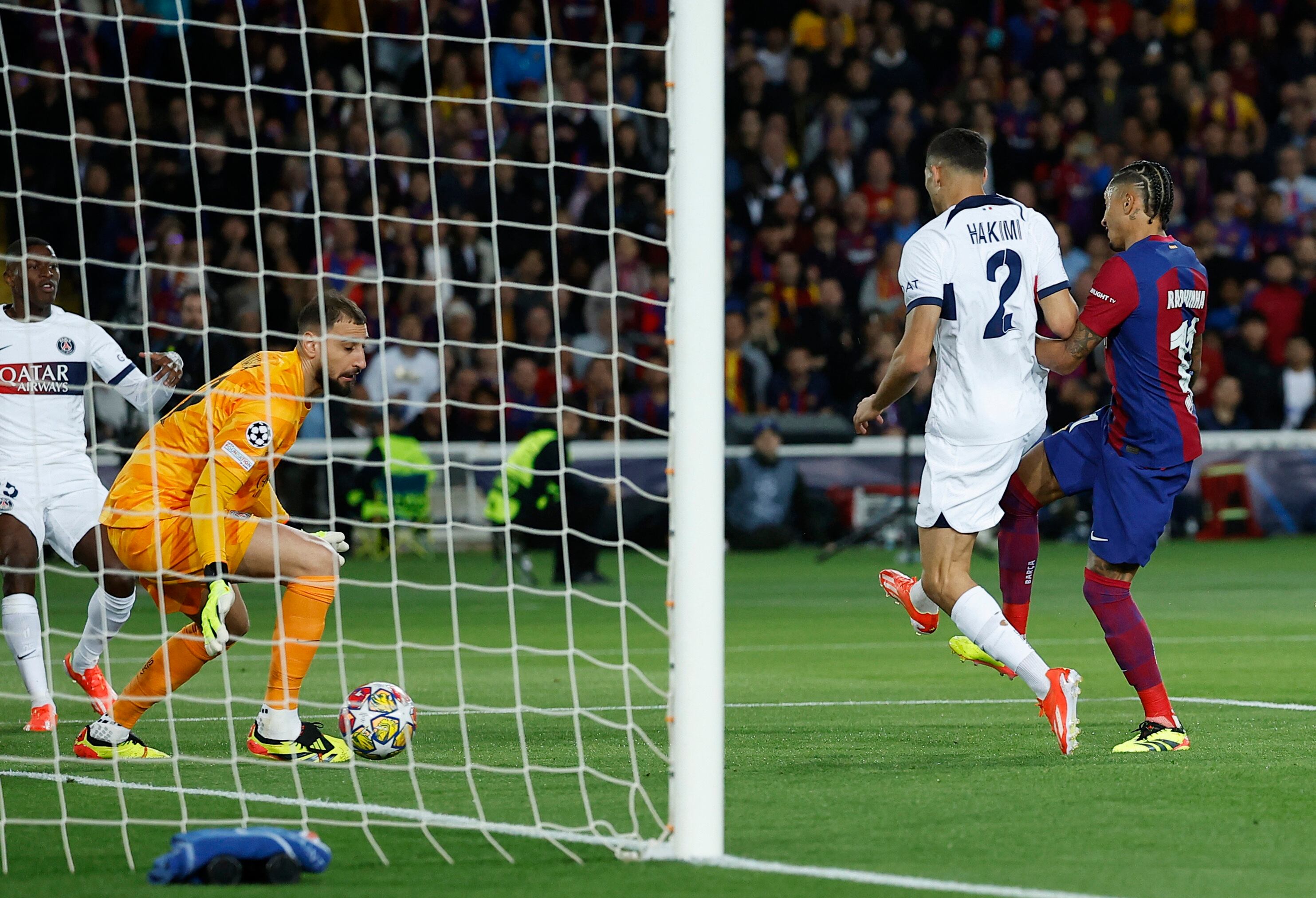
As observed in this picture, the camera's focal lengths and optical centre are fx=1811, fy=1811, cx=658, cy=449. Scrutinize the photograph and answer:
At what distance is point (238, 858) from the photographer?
429cm

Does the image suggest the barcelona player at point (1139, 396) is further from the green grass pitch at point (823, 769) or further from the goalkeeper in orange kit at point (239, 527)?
the goalkeeper in orange kit at point (239, 527)

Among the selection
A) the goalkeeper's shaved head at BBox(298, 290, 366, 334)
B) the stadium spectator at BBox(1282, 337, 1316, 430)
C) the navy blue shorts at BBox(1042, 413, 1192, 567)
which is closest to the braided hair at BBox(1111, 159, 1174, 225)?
the navy blue shorts at BBox(1042, 413, 1192, 567)

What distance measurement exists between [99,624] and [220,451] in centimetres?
155

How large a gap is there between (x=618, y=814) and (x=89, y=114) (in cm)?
1245

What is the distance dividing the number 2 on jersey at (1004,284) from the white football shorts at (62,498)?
376 centimetres

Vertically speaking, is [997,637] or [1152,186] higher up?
[1152,186]

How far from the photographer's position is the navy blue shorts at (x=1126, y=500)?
6.38 m

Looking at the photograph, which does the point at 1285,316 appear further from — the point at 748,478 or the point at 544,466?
the point at 544,466

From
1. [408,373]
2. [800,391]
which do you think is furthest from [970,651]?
[800,391]

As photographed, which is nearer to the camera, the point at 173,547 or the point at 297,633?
the point at 297,633

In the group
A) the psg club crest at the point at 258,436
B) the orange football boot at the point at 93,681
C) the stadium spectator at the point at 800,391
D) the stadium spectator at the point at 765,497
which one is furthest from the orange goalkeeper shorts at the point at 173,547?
the stadium spectator at the point at 800,391

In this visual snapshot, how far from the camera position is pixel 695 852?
4.54 metres

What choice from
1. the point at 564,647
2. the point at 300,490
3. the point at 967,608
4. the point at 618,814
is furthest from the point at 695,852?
the point at 300,490

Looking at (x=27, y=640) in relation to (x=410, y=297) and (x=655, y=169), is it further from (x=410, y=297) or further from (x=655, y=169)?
(x=655, y=169)
